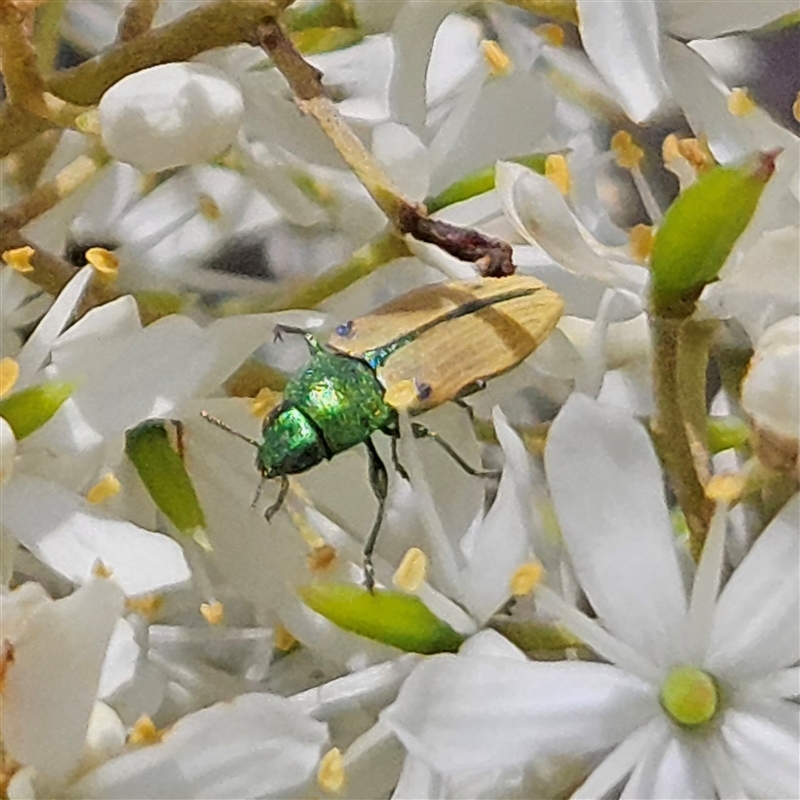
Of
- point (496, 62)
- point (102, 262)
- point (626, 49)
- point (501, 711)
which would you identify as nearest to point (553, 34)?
point (496, 62)

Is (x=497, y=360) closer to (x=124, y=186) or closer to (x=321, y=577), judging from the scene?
(x=321, y=577)

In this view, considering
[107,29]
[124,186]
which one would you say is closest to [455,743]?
[124,186]

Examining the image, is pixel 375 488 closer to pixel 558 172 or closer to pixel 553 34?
pixel 558 172

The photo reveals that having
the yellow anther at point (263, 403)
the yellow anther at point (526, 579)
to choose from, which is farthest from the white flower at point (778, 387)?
the yellow anther at point (263, 403)

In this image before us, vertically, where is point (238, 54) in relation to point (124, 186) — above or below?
above

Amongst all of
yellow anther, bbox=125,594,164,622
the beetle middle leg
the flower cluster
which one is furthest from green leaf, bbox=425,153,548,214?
yellow anther, bbox=125,594,164,622
